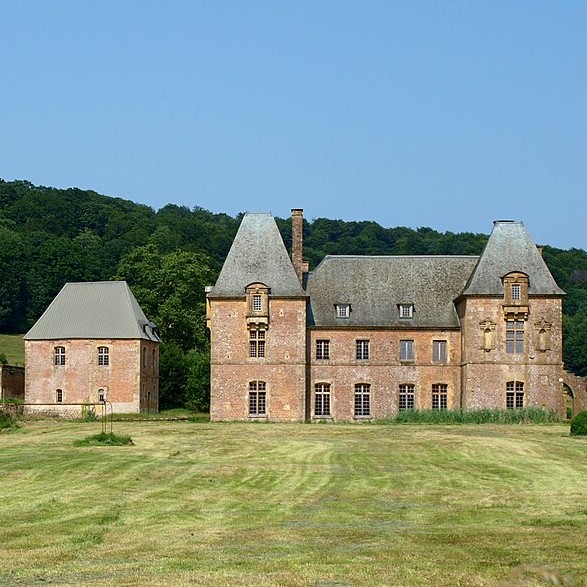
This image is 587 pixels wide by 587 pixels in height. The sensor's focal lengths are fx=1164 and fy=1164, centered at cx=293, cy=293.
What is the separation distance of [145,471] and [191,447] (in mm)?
9638

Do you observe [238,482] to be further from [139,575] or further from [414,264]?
[414,264]

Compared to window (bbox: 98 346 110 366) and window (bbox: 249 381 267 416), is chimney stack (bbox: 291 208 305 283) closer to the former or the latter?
window (bbox: 249 381 267 416)

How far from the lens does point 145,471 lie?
27.8 m

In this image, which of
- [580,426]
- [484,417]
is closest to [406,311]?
[484,417]

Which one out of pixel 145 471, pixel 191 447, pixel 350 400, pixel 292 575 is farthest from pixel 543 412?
pixel 292 575

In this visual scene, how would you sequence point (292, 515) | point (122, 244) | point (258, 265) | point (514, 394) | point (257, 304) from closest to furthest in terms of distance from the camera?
point (292, 515)
point (514, 394)
point (257, 304)
point (258, 265)
point (122, 244)

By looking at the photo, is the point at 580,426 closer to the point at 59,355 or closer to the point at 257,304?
the point at 257,304

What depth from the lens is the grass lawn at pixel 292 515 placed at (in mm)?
13945

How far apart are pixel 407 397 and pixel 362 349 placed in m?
3.34

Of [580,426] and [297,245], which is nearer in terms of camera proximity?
[580,426]

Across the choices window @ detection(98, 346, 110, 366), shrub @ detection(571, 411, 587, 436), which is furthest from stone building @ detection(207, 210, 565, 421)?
shrub @ detection(571, 411, 587, 436)

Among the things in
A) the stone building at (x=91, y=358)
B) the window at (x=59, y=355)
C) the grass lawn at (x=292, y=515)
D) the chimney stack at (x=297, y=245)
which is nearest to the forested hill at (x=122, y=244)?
the stone building at (x=91, y=358)

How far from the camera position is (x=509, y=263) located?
191 feet

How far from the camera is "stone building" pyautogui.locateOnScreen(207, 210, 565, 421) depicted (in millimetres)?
57188
